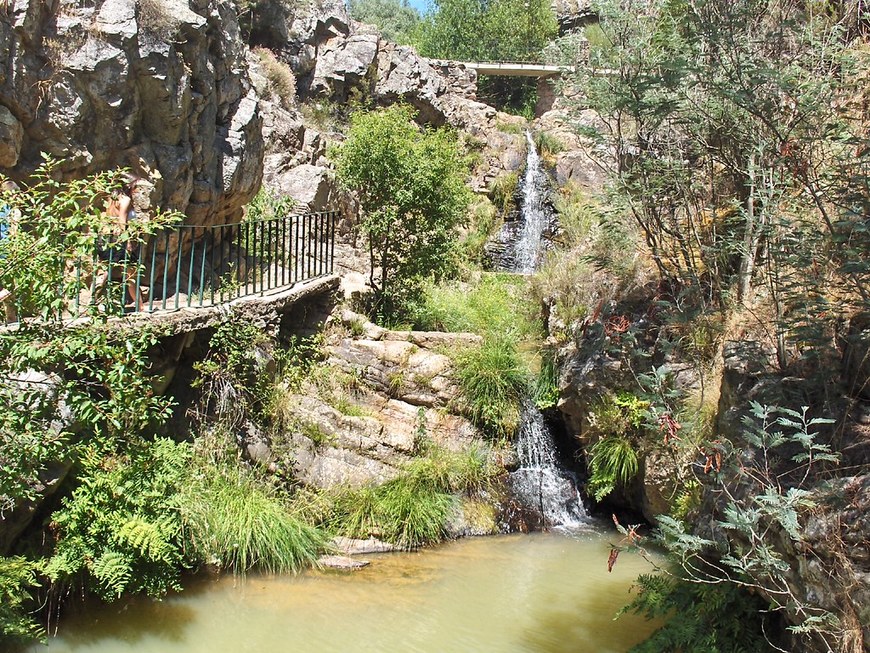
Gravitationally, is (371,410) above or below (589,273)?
below

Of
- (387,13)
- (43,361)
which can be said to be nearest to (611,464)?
(43,361)

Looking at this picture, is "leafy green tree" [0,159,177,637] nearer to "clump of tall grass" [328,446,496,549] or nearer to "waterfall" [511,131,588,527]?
"clump of tall grass" [328,446,496,549]

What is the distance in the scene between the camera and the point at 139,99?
9.37 metres

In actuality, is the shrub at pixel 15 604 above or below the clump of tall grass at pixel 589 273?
below

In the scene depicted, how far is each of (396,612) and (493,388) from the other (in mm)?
3849

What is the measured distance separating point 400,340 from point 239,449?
9.93 feet

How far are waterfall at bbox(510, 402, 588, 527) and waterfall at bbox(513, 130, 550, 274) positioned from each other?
757cm

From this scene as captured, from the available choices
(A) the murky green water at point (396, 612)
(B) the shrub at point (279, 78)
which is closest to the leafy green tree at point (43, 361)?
(A) the murky green water at point (396, 612)

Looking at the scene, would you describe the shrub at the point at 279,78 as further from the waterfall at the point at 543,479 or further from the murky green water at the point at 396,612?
the murky green water at the point at 396,612

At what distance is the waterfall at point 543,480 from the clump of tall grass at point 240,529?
3.00 m

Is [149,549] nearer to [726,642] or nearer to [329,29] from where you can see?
[726,642]

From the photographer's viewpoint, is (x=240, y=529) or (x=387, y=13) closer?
(x=240, y=529)

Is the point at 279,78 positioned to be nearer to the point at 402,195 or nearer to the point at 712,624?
the point at 402,195

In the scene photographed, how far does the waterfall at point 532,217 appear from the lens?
1777 cm
